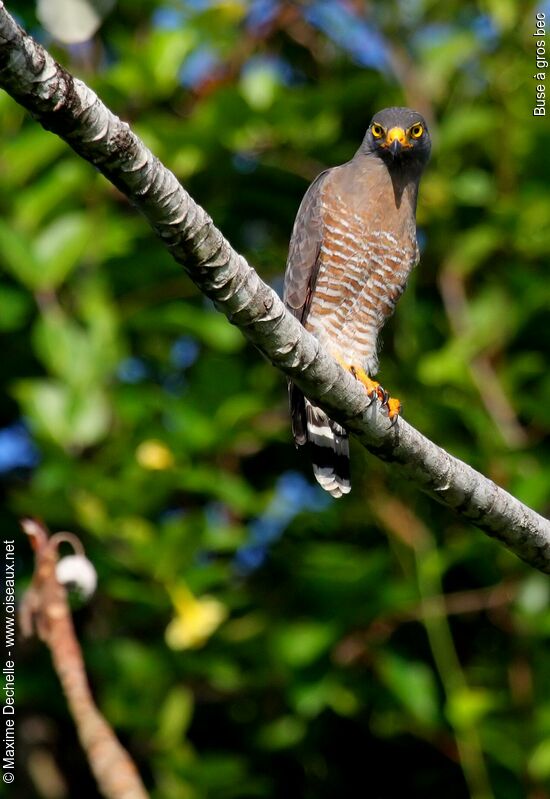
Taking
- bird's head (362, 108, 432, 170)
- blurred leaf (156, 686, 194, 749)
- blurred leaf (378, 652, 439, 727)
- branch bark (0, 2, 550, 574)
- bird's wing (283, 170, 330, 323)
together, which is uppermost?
bird's head (362, 108, 432, 170)

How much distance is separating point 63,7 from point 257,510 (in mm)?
1966

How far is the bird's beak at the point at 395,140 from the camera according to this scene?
4688 mm

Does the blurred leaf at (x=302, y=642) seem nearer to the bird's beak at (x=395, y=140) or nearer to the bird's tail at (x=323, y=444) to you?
the bird's tail at (x=323, y=444)

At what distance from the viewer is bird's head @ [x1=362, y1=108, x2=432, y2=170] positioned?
4.71 metres

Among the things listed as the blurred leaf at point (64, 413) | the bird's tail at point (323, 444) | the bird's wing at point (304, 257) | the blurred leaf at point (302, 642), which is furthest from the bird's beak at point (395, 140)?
the blurred leaf at point (302, 642)

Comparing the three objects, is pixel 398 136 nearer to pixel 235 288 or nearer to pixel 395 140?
pixel 395 140

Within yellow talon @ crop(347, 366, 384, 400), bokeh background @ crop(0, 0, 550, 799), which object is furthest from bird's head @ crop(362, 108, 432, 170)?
yellow talon @ crop(347, 366, 384, 400)

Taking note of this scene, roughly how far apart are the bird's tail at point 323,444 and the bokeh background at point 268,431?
25cm

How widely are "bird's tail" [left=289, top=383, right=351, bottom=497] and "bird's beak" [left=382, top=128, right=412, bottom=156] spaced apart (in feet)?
3.22

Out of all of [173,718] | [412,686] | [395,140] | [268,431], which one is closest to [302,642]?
[412,686]

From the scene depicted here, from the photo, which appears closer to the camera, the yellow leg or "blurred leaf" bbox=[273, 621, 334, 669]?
the yellow leg

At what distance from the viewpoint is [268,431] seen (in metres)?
4.94

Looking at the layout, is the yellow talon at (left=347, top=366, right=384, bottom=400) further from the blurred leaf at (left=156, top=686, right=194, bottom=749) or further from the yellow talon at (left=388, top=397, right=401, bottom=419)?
the blurred leaf at (left=156, top=686, right=194, bottom=749)

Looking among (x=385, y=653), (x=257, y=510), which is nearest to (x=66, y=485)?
(x=257, y=510)
